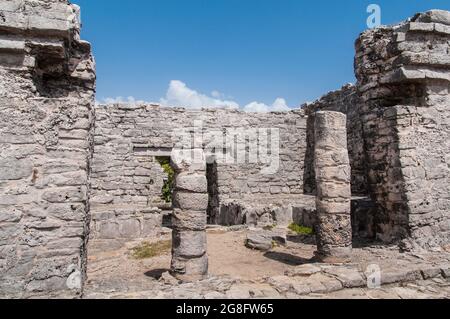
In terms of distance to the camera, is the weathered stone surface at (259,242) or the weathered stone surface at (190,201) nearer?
the weathered stone surface at (190,201)

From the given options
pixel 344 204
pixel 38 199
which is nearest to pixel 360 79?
pixel 344 204

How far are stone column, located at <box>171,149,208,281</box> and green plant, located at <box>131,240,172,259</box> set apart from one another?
1.95m

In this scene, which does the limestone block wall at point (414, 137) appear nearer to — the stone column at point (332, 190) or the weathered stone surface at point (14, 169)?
the stone column at point (332, 190)

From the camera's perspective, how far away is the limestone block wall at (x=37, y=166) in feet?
12.3

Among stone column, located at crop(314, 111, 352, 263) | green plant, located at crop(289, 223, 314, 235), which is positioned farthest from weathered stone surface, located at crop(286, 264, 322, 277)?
green plant, located at crop(289, 223, 314, 235)

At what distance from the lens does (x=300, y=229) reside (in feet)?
29.2

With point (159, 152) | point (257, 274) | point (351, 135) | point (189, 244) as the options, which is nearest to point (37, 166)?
point (189, 244)

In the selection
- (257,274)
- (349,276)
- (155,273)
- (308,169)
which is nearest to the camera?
(349,276)

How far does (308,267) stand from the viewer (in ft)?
17.0

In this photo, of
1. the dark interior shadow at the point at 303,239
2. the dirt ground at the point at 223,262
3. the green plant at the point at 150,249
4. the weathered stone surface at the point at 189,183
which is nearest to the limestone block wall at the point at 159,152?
the green plant at the point at 150,249

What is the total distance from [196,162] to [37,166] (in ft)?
7.94

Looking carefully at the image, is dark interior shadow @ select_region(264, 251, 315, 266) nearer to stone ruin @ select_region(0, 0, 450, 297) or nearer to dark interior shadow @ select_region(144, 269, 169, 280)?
stone ruin @ select_region(0, 0, 450, 297)

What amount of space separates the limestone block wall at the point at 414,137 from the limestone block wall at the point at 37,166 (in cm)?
545

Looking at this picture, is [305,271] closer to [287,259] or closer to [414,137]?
[287,259]
